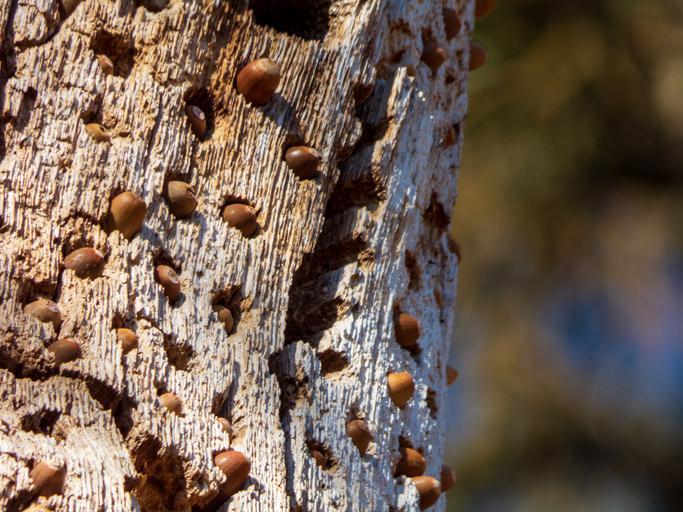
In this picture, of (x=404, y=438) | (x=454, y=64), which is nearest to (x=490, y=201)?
(x=454, y=64)

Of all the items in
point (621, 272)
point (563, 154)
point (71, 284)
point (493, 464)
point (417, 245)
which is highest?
point (563, 154)

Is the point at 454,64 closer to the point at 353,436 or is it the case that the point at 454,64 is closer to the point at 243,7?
the point at 243,7

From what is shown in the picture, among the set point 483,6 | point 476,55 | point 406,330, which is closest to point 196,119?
point 406,330

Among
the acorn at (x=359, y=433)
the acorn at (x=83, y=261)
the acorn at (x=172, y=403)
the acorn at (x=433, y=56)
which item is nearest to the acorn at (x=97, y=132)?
the acorn at (x=83, y=261)

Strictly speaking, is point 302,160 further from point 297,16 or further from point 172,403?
point 172,403

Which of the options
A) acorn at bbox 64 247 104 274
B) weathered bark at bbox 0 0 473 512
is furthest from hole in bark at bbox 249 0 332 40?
acorn at bbox 64 247 104 274

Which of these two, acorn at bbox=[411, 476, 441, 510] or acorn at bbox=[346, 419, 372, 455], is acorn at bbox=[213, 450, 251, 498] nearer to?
acorn at bbox=[346, 419, 372, 455]

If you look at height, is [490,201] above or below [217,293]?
above
